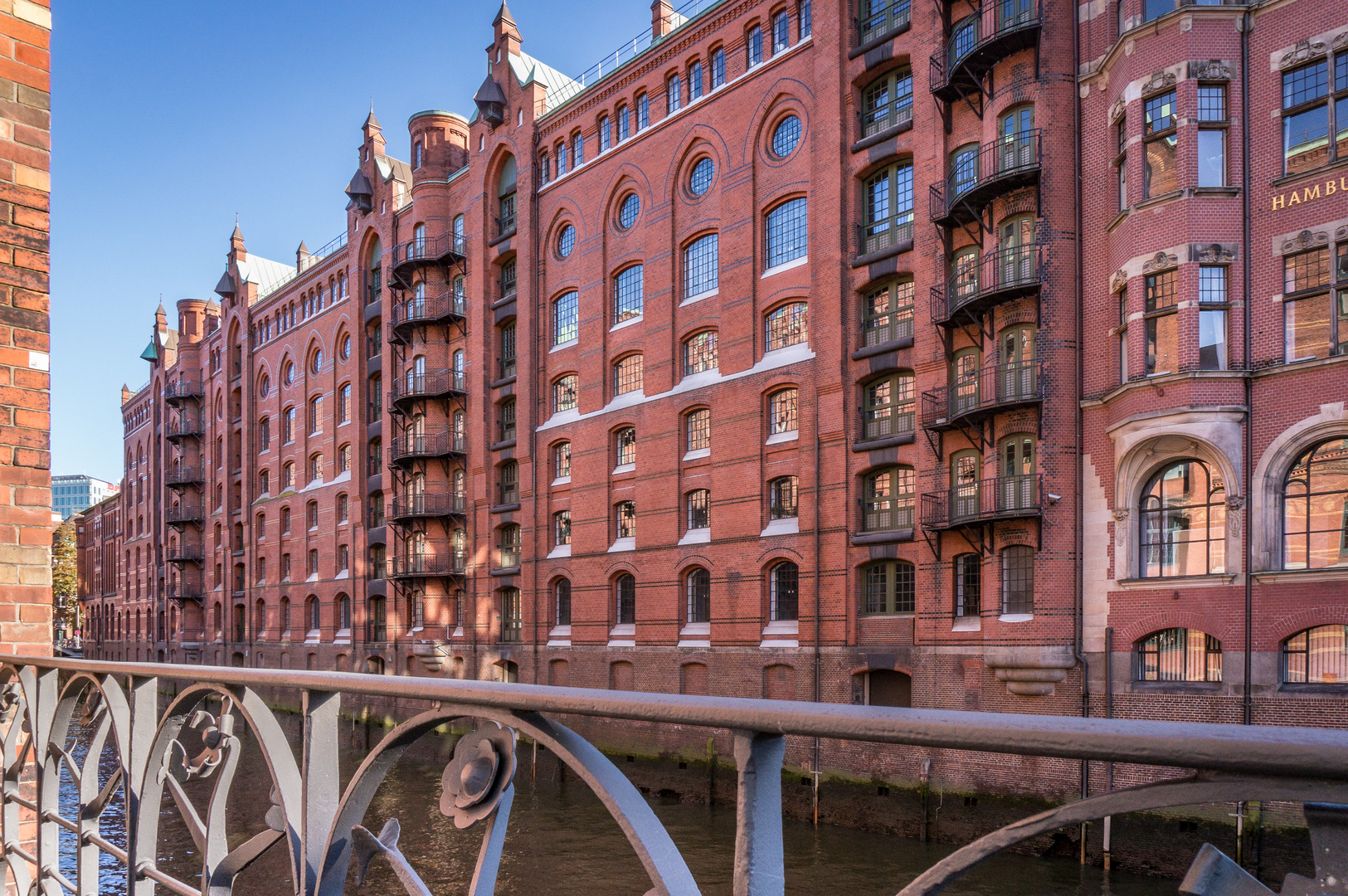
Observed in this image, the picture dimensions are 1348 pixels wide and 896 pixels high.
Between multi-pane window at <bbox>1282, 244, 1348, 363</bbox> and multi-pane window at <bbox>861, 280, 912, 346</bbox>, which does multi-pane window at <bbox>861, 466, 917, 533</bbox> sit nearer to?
multi-pane window at <bbox>861, 280, 912, 346</bbox>

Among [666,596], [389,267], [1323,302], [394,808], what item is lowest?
[394,808]

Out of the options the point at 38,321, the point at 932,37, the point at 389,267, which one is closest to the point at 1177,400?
the point at 932,37

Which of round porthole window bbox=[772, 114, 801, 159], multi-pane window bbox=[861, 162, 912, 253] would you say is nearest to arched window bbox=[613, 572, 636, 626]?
multi-pane window bbox=[861, 162, 912, 253]

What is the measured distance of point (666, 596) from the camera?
86.1 ft

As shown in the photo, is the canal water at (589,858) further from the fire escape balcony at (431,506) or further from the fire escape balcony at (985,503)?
the fire escape balcony at (431,506)

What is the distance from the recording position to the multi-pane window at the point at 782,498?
2394cm

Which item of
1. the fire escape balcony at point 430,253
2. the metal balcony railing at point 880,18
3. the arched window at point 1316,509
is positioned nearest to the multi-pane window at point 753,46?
the metal balcony railing at point 880,18

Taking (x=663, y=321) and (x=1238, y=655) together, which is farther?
(x=663, y=321)

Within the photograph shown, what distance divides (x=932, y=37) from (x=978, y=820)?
1646cm

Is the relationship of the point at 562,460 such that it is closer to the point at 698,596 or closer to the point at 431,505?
the point at 431,505

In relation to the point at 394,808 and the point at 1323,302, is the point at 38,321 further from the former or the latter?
the point at 394,808

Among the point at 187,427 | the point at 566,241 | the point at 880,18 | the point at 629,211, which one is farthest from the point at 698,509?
the point at 187,427

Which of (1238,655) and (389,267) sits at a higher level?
(389,267)

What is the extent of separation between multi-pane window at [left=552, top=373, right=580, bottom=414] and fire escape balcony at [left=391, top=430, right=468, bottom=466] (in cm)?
475
